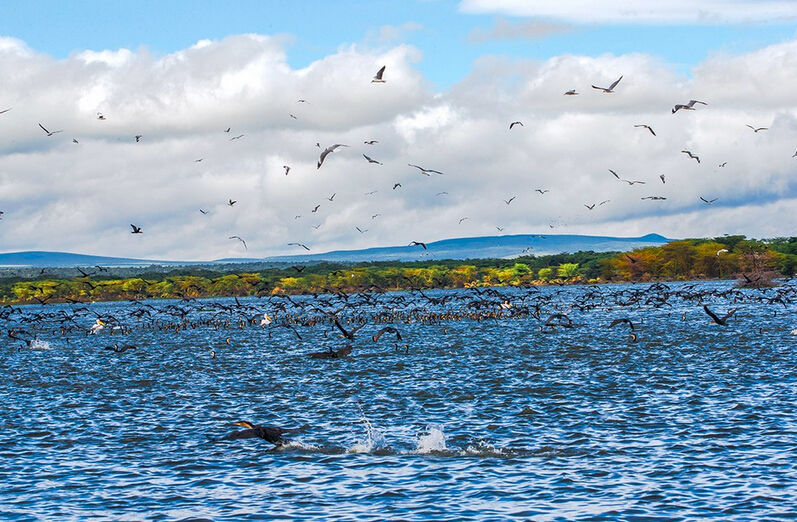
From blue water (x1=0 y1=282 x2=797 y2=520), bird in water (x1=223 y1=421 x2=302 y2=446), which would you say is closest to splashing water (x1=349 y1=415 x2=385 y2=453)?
blue water (x1=0 y1=282 x2=797 y2=520)

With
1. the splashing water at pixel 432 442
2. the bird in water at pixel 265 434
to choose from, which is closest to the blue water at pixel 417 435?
the splashing water at pixel 432 442

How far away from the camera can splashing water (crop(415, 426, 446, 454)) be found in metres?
25.1

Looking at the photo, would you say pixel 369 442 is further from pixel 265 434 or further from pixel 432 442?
pixel 265 434

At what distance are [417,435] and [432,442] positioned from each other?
158 cm

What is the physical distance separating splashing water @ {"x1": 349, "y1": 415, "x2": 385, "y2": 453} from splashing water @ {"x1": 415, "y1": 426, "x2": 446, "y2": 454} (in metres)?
1.13

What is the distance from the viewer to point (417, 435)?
89.1ft

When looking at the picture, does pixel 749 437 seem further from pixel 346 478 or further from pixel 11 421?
pixel 11 421

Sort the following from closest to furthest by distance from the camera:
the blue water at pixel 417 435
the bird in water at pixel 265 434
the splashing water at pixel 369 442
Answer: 1. the blue water at pixel 417 435
2. the bird in water at pixel 265 434
3. the splashing water at pixel 369 442

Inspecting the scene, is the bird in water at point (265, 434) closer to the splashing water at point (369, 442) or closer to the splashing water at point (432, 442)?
the splashing water at point (369, 442)

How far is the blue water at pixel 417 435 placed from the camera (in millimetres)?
19906

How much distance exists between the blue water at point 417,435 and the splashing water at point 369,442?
0.32ft

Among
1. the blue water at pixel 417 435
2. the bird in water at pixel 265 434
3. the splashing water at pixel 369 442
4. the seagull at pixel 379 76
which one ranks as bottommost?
the blue water at pixel 417 435

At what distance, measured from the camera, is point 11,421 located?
3216 centimetres

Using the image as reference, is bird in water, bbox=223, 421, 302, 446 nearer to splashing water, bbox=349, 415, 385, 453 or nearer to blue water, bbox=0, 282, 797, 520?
blue water, bbox=0, 282, 797, 520
